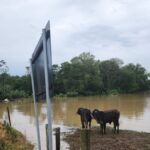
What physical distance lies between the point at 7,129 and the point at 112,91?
5407cm

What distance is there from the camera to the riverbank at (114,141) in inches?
420

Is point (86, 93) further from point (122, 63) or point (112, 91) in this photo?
point (122, 63)

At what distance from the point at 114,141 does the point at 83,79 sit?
164ft

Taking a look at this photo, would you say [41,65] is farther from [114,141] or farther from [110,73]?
[110,73]

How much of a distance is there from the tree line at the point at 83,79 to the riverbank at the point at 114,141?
137 ft

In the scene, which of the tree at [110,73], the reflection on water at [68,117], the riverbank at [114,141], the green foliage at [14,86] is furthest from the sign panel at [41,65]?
the tree at [110,73]

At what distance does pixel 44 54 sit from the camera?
3.14 metres

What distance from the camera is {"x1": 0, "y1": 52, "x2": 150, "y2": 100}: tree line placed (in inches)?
2363

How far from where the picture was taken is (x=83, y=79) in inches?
2432

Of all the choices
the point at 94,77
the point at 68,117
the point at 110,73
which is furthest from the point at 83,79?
the point at 68,117

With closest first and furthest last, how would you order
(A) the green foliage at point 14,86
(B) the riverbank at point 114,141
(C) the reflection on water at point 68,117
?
(B) the riverbank at point 114,141
(C) the reflection on water at point 68,117
(A) the green foliage at point 14,86

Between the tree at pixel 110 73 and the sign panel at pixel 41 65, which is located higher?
the tree at pixel 110 73

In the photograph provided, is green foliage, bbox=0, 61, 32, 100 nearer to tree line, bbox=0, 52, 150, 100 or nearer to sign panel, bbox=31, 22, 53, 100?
tree line, bbox=0, 52, 150, 100

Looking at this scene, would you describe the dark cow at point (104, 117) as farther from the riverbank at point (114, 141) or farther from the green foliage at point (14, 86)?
the green foliage at point (14, 86)
